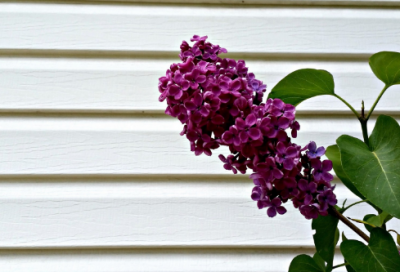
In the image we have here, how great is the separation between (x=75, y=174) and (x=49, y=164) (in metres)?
0.07

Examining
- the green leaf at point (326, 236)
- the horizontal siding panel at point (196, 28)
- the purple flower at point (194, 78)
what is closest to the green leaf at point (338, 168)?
the green leaf at point (326, 236)

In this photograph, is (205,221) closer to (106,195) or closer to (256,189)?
(106,195)

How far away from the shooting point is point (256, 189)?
51 cm

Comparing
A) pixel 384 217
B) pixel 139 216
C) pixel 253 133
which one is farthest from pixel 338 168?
pixel 139 216

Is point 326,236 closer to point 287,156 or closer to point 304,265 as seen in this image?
point 304,265

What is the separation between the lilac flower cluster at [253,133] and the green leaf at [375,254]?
91 mm

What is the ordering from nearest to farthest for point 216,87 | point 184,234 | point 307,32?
point 216,87, point 184,234, point 307,32

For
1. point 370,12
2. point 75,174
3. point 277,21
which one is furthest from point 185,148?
point 370,12

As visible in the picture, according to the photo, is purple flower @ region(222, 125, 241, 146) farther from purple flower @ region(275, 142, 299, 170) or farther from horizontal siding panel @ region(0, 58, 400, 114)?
horizontal siding panel @ region(0, 58, 400, 114)

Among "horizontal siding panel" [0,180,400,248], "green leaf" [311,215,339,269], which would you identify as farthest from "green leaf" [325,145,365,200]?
"horizontal siding panel" [0,180,400,248]

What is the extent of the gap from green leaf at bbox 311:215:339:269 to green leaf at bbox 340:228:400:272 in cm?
4

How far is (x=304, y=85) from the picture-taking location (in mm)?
599

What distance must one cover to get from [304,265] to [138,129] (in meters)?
0.56

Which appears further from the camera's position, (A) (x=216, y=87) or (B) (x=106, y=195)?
(B) (x=106, y=195)
